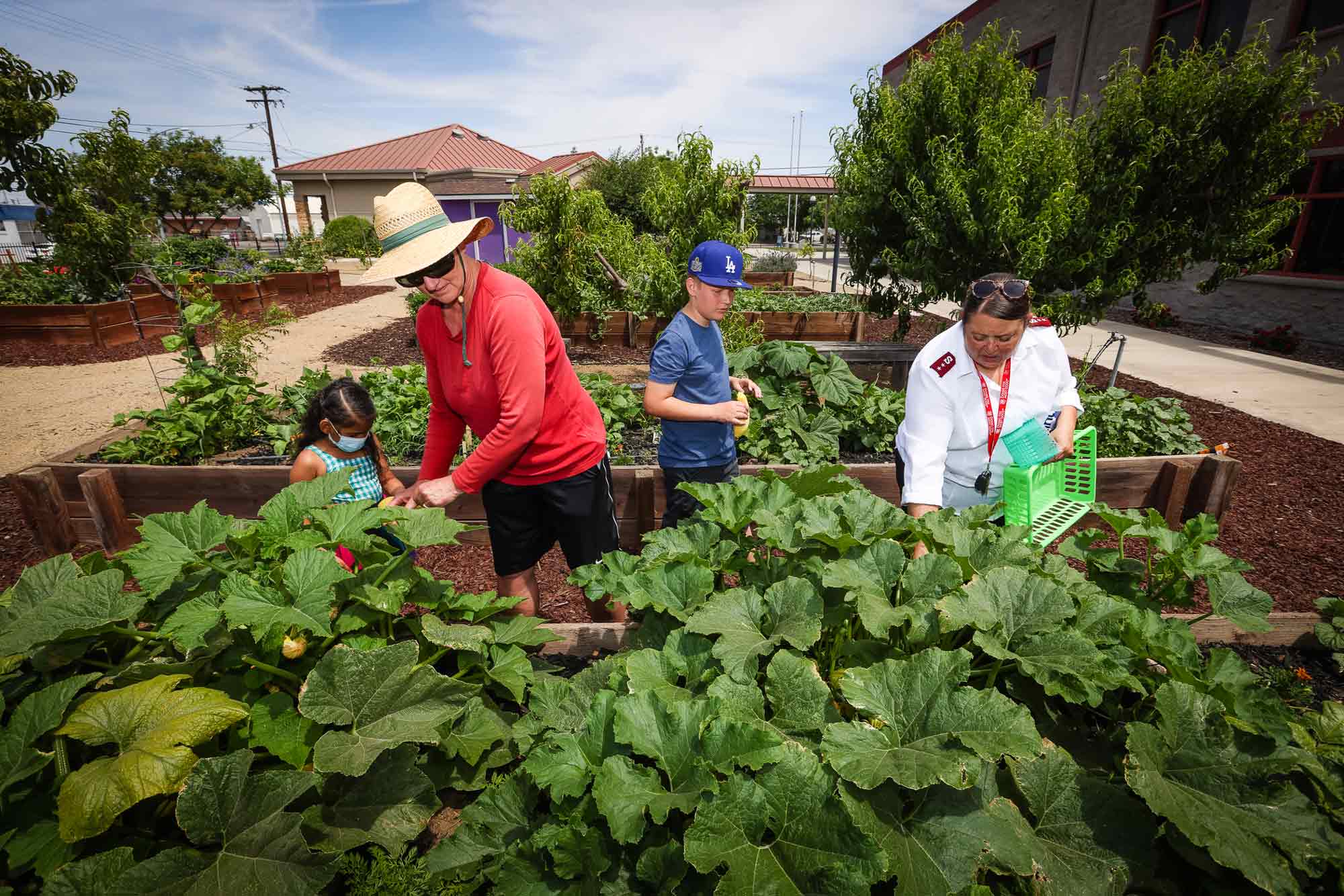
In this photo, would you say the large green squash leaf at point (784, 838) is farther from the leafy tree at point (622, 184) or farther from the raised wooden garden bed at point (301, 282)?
the leafy tree at point (622, 184)

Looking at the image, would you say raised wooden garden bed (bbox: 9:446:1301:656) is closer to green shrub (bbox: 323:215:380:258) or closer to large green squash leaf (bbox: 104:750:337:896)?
large green squash leaf (bbox: 104:750:337:896)

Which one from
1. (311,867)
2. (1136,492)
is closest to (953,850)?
(311,867)

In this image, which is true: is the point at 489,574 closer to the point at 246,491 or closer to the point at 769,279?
the point at 246,491

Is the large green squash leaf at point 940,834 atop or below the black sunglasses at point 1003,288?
below

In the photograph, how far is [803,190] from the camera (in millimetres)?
24953

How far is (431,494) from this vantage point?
84.6 inches

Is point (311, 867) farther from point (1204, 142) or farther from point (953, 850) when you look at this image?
point (1204, 142)

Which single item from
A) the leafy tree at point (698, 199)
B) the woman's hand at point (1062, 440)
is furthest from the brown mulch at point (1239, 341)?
the woman's hand at point (1062, 440)

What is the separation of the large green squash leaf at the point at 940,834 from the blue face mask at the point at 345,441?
2655mm

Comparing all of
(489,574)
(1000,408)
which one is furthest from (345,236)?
(1000,408)

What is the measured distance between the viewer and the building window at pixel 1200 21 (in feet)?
39.5

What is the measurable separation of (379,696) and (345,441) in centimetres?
206

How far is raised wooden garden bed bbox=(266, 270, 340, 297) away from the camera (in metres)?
16.5

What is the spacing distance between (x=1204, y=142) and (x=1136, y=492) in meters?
3.63
